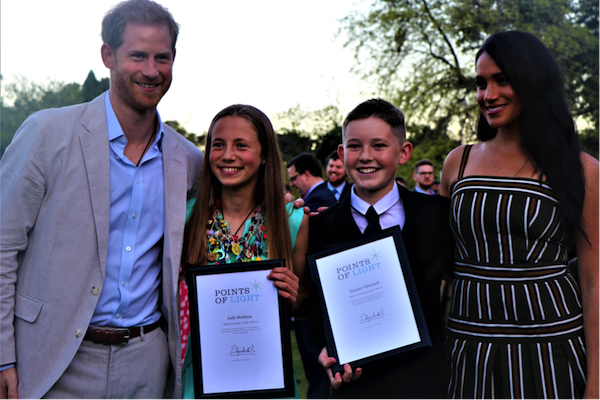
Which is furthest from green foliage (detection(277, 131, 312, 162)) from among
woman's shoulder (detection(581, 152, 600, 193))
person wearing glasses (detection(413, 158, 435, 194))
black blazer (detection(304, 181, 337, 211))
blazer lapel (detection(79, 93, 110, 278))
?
woman's shoulder (detection(581, 152, 600, 193))

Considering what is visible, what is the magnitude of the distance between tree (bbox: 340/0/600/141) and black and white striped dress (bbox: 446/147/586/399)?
16.3 metres

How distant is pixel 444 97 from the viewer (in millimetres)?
18219

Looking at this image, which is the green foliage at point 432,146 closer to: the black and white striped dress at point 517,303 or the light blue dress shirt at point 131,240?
the black and white striped dress at point 517,303

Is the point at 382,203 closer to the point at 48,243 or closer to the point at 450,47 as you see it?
the point at 48,243

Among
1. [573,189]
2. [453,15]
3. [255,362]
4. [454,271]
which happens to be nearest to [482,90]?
[573,189]

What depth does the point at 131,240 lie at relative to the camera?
7.65ft

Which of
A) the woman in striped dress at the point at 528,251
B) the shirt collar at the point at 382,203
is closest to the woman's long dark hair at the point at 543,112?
the woman in striped dress at the point at 528,251

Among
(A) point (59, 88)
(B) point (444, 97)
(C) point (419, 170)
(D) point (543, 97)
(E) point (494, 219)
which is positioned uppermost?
(A) point (59, 88)

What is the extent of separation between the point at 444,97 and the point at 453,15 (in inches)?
113

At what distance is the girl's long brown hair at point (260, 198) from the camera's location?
249cm

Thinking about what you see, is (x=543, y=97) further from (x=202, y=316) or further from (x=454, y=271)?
(x=202, y=316)

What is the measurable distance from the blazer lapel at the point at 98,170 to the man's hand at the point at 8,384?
0.57 metres

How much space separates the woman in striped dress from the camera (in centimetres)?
209

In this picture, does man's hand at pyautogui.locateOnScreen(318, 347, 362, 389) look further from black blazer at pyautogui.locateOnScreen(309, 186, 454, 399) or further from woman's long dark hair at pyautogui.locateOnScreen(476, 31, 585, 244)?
woman's long dark hair at pyautogui.locateOnScreen(476, 31, 585, 244)
